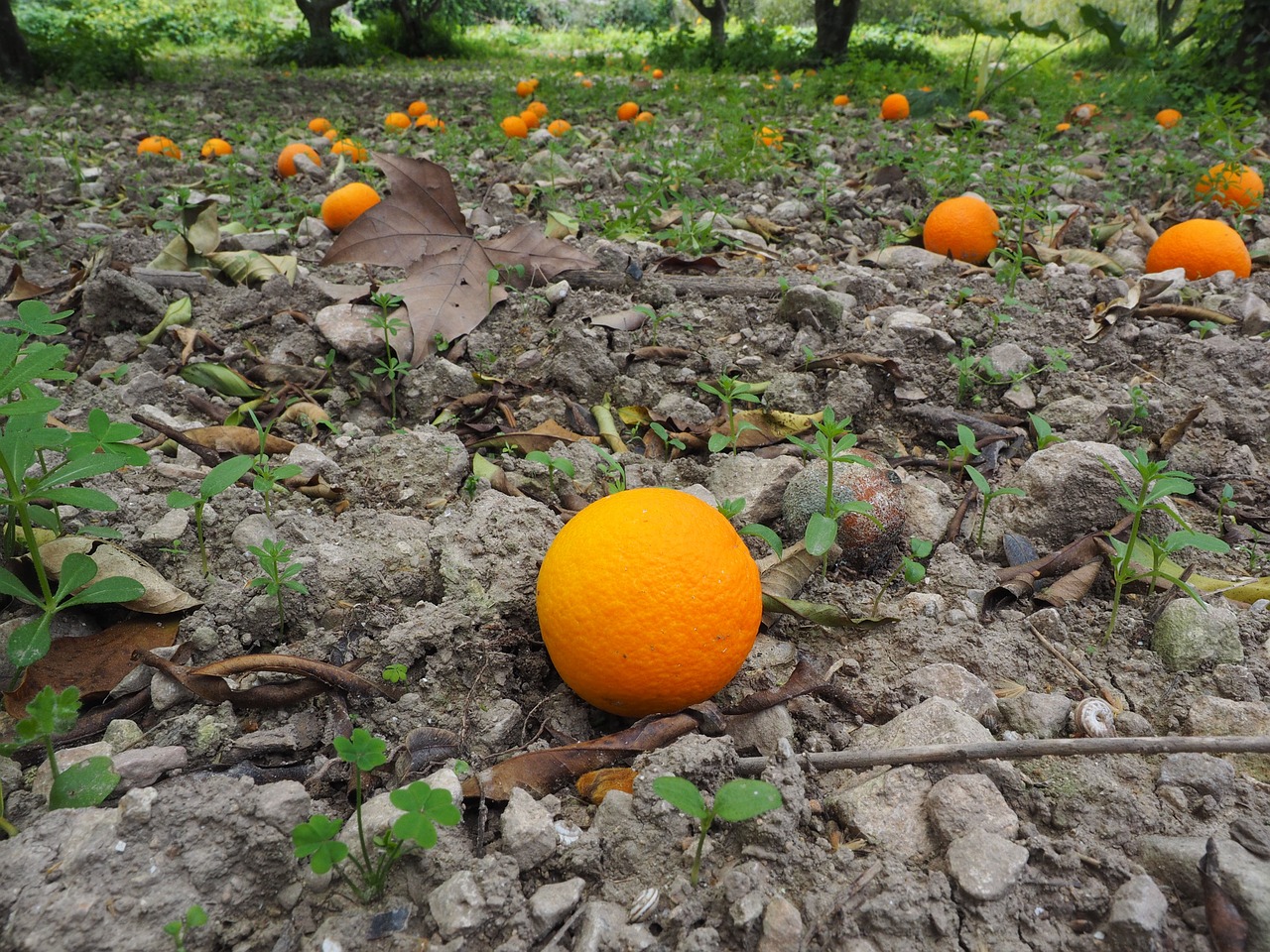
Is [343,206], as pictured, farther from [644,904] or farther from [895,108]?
[895,108]

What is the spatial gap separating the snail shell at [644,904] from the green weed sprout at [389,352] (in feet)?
6.55

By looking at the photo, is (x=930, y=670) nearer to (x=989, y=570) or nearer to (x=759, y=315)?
(x=989, y=570)

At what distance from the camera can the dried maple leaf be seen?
11.0 feet

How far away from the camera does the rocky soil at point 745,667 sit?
1307 mm

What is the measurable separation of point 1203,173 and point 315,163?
19.0 ft

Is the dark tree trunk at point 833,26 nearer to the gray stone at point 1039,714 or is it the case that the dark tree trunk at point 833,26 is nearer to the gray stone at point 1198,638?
the gray stone at point 1198,638

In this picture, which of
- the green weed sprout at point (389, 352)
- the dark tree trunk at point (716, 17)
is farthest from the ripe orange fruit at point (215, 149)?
the dark tree trunk at point (716, 17)

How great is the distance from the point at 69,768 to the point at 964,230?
422cm

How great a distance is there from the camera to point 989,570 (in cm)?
222

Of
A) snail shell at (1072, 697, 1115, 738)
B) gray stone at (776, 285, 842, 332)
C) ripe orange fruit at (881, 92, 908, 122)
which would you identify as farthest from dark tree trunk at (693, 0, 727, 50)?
snail shell at (1072, 697, 1115, 738)

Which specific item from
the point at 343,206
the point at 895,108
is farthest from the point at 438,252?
the point at 895,108

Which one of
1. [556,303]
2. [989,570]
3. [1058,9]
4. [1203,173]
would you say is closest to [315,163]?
[556,303]

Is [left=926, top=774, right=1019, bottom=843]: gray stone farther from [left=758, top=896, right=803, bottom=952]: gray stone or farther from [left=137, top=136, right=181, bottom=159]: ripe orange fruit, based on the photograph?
[left=137, top=136, right=181, bottom=159]: ripe orange fruit

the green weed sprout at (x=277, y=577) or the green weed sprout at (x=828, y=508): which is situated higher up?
the green weed sprout at (x=828, y=508)
